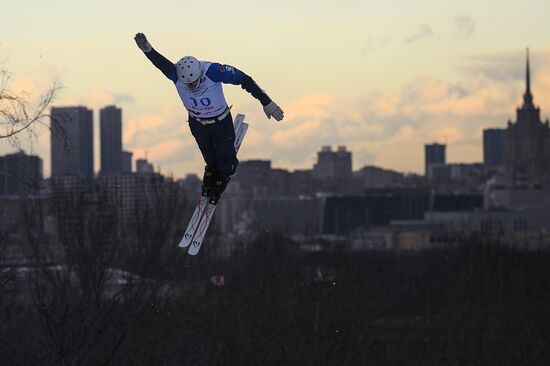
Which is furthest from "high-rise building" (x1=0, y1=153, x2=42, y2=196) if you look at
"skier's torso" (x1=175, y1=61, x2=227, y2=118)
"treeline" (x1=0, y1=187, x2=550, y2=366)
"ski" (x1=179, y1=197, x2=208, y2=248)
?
"treeline" (x1=0, y1=187, x2=550, y2=366)

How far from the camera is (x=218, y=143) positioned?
858 inches

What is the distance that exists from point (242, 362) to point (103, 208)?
68.7ft

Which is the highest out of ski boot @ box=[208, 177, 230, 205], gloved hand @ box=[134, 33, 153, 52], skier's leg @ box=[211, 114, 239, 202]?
gloved hand @ box=[134, 33, 153, 52]

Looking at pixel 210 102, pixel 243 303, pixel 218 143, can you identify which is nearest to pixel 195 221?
pixel 218 143

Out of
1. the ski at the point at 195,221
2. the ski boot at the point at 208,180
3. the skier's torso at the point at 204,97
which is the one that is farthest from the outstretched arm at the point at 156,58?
the ski at the point at 195,221

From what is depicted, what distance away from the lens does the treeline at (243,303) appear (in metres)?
60.1

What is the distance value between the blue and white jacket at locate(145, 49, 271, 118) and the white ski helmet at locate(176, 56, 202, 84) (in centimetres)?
14

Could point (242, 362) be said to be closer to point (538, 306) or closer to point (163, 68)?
point (538, 306)

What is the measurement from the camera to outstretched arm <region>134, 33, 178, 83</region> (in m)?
20.0

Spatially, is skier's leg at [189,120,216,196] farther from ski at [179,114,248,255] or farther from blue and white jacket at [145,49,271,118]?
ski at [179,114,248,255]

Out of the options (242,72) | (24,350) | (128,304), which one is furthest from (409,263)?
(242,72)

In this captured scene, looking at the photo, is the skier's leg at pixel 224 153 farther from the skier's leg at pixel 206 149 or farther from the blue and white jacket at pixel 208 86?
the blue and white jacket at pixel 208 86

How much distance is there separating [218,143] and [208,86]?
148cm

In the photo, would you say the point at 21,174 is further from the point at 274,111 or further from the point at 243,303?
the point at 243,303
